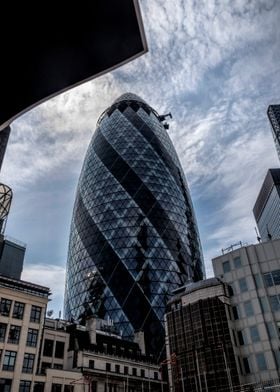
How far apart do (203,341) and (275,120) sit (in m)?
129

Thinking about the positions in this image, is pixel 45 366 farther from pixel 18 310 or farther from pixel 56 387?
pixel 18 310

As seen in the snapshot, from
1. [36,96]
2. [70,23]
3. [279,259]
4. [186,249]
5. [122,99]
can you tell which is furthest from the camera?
[122,99]

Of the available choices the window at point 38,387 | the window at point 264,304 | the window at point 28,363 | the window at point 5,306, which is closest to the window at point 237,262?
the window at point 264,304

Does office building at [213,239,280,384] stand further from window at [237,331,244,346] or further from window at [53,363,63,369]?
window at [53,363,63,369]

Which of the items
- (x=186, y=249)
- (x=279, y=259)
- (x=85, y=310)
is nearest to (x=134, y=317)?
(x=85, y=310)

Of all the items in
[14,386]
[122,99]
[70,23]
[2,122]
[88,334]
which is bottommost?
[2,122]

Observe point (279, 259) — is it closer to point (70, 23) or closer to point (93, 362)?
point (93, 362)

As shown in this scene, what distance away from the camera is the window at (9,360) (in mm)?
31247

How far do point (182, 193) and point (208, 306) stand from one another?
5482 centimetres

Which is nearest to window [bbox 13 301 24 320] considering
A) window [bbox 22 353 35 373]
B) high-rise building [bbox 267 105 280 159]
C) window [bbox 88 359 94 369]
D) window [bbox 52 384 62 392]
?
window [bbox 22 353 35 373]

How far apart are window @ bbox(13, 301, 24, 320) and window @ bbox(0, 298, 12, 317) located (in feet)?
2.09

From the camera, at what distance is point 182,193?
85438 millimetres

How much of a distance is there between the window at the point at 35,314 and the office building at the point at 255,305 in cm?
1773

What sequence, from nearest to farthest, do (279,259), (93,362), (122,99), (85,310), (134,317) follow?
(279,259), (93,362), (134,317), (85,310), (122,99)
